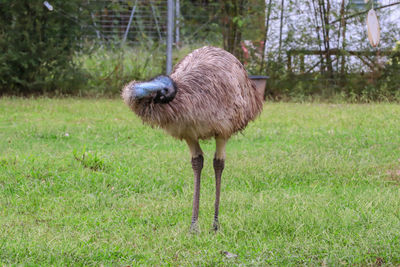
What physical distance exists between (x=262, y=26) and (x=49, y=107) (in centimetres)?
473

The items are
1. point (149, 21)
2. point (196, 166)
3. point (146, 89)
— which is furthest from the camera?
point (149, 21)

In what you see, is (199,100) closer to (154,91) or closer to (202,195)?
(154,91)

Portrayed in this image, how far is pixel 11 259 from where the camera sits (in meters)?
3.43

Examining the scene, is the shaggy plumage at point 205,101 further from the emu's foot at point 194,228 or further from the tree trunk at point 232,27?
the tree trunk at point 232,27

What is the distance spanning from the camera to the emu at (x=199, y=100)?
3.22m

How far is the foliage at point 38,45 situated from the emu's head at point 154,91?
27.0 feet

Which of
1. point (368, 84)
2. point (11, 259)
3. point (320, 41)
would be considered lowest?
point (11, 259)

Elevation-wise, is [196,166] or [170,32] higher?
[170,32]

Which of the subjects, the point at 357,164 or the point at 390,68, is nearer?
the point at 357,164

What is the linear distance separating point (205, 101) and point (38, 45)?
8.44 metres

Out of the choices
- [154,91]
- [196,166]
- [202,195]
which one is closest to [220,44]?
[202,195]

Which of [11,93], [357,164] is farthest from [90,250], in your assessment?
[11,93]

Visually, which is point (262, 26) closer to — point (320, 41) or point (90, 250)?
point (320, 41)

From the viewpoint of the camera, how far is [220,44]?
1186 cm
